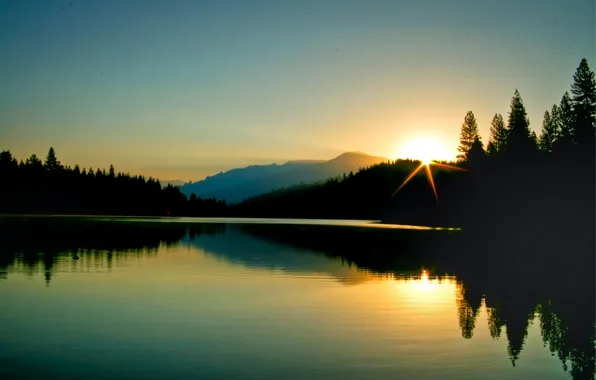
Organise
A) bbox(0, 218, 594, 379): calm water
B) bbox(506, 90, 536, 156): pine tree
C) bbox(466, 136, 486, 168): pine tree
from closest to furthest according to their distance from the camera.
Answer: bbox(0, 218, 594, 379): calm water, bbox(506, 90, 536, 156): pine tree, bbox(466, 136, 486, 168): pine tree

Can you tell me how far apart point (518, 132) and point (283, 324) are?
113812mm

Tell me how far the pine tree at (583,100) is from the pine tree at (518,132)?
13.6 metres

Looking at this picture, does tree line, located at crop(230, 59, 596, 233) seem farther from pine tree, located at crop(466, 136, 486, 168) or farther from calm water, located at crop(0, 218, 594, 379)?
calm water, located at crop(0, 218, 594, 379)

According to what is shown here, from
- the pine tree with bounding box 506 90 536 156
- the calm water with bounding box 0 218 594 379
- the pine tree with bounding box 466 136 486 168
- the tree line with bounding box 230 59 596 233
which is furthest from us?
the pine tree with bounding box 466 136 486 168

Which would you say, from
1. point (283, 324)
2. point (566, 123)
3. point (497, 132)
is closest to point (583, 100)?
point (566, 123)

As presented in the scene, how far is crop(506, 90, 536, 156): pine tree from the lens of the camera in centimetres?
12019

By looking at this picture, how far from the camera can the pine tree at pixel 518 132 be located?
394 feet

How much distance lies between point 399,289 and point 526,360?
1739 centimetres

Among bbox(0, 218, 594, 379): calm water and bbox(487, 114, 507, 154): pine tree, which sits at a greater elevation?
bbox(487, 114, 507, 154): pine tree

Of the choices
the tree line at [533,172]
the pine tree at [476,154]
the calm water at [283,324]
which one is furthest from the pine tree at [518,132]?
the calm water at [283,324]

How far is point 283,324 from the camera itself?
24.8 m

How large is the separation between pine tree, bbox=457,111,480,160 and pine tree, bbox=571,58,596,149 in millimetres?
57919

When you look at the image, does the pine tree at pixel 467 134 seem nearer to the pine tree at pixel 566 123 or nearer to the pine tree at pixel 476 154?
the pine tree at pixel 476 154

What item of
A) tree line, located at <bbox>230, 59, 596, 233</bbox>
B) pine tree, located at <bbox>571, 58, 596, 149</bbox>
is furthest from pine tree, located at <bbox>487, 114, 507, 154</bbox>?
pine tree, located at <bbox>571, 58, 596, 149</bbox>
